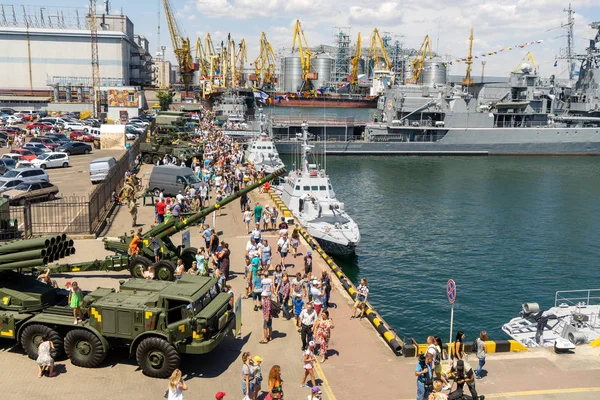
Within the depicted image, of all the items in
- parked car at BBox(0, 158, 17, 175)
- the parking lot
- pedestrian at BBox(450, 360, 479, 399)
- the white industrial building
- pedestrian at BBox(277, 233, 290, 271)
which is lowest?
pedestrian at BBox(450, 360, 479, 399)

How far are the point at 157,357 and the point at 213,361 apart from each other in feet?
5.39

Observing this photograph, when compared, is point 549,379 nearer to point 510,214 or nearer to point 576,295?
point 576,295

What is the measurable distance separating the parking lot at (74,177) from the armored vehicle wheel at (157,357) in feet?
74.2

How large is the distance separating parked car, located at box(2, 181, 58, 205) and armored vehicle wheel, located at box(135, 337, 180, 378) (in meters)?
20.5

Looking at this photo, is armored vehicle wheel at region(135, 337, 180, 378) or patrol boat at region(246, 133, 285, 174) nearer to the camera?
armored vehicle wheel at region(135, 337, 180, 378)

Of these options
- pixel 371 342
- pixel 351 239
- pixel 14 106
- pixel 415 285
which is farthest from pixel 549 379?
pixel 14 106

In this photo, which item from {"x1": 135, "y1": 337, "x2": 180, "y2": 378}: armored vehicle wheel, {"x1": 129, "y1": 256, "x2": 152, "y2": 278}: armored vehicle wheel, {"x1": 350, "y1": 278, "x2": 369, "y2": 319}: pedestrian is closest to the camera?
{"x1": 135, "y1": 337, "x2": 180, "y2": 378}: armored vehicle wheel

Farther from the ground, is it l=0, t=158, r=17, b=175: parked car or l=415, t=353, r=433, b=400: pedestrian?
l=0, t=158, r=17, b=175: parked car

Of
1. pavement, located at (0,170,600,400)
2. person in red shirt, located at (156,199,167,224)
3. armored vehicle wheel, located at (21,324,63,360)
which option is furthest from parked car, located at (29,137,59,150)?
armored vehicle wheel, located at (21,324,63,360)

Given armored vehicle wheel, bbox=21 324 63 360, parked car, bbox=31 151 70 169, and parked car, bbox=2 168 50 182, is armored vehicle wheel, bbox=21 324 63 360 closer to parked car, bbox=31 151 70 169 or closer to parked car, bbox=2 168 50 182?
parked car, bbox=2 168 50 182

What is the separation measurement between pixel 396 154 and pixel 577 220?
41.8 metres

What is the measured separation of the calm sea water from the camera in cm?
2453

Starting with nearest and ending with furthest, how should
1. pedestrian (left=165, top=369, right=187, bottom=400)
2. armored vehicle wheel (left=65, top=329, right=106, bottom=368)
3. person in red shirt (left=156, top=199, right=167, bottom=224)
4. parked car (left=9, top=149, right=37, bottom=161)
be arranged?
1. pedestrian (left=165, top=369, right=187, bottom=400)
2. armored vehicle wheel (left=65, top=329, right=106, bottom=368)
3. person in red shirt (left=156, top=199, right=167, bottom=224)
4. parked car (left=9, top=149, right=37, bottom=161)

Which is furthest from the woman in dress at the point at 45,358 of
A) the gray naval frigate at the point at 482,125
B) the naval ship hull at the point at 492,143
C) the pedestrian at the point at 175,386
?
the naval ship hull at the point at 492,143
